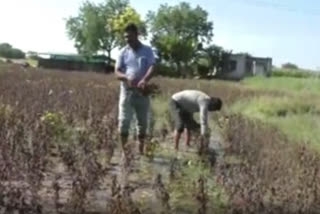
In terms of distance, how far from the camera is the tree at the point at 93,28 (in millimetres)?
99812

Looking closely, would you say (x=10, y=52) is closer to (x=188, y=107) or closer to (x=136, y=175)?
(x=188, y=107)

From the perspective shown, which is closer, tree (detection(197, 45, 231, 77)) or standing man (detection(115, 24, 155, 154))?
standing man (detection(115, 24, 155, 154))

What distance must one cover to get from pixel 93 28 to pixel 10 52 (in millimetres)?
12880

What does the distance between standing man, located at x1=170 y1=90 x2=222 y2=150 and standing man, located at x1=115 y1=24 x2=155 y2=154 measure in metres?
1.03

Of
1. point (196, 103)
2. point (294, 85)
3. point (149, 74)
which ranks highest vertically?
point (149, 74)

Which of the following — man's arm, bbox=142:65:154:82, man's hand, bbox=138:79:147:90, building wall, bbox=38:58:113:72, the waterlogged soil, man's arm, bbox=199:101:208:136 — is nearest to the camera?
the waterlogged soil

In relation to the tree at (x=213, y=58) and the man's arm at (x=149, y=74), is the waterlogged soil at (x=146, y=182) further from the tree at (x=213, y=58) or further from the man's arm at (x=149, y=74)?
the tree at (x=213, y=58)

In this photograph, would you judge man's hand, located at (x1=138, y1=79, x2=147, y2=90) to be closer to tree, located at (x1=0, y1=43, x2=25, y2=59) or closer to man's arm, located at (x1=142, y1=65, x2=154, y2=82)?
man's arm, located at (x1=142, y1=65, x2=154, y2=82)

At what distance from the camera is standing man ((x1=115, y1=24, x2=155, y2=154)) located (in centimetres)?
933

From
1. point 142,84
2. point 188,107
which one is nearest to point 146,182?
point 142,84

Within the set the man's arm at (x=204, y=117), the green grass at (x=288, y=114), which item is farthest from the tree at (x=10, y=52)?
the man's arm at (x=204, y=117)

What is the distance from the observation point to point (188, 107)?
1097 cm

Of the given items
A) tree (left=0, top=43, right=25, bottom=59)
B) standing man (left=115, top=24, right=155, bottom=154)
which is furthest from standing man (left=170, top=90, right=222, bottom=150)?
tree (left=0, top=43, right=25, bottom=59)

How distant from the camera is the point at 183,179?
26.2 ft
